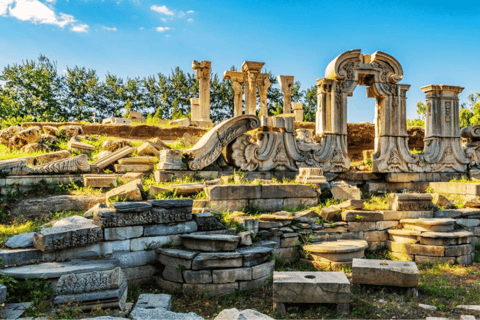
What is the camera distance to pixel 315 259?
6449 mm

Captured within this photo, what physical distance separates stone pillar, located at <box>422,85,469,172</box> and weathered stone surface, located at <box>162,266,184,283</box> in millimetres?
8214

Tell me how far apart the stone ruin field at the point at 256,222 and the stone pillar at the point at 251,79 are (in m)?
8.88

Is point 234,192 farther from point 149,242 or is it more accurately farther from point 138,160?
point 138,160

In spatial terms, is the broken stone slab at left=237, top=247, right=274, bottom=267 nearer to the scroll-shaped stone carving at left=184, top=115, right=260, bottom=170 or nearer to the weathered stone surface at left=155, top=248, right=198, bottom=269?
the weathered stone surface at left=155, top=248, right=198, bottom=269

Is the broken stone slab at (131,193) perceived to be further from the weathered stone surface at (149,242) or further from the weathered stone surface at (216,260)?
the weathered stone surface at (216,260)

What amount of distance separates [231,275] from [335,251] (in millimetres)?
1920

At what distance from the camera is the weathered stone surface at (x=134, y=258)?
214 inches

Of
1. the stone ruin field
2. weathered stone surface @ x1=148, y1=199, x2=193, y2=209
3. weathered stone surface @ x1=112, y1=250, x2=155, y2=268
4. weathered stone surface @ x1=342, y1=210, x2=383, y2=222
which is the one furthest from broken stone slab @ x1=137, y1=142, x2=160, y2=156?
weathered stone surface @ x1=342, y1=210, x2=383, y2=222

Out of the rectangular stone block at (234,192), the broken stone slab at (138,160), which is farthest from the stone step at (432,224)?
the broken stone slab at (138,160)

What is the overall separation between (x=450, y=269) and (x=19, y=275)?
22.2ft

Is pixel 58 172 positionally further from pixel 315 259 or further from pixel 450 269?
pixel 450 269

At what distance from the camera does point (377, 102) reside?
10.5 m

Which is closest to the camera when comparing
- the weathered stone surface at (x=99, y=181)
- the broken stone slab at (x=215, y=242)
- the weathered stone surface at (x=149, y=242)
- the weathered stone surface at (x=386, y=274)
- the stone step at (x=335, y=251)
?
the weathered stone surface at (x=386, y=274)

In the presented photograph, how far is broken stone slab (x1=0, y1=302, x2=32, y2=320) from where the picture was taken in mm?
3719
